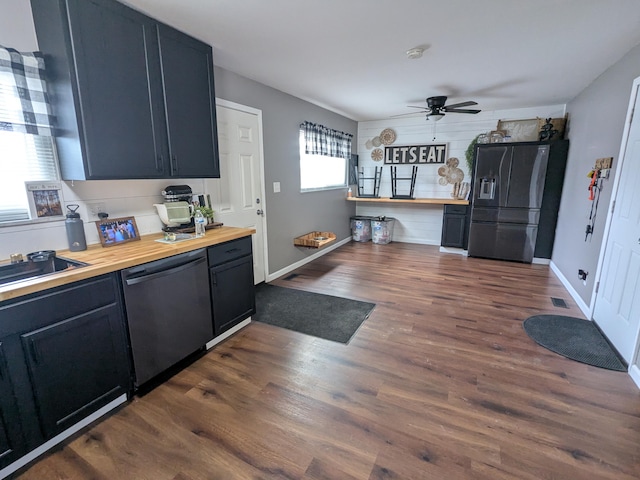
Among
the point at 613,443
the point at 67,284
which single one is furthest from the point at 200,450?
the point at 613,443

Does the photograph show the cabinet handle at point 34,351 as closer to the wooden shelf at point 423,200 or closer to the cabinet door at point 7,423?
the cabinet door at point 7,423

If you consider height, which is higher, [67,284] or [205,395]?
[67,284]

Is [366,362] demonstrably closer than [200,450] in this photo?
No

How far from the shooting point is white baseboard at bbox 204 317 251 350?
2436 mm

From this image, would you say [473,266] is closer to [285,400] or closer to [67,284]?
[285,400]

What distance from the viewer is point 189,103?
232 cm

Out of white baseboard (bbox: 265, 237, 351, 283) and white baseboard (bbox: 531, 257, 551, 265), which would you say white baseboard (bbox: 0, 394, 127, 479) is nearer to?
white baseboard (bbox: 265, 237, 351, 283)

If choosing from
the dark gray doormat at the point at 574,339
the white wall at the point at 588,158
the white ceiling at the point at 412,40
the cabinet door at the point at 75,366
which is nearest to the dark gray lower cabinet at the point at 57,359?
the cabinet door at the point at 75,366

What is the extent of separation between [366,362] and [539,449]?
41.5 inches

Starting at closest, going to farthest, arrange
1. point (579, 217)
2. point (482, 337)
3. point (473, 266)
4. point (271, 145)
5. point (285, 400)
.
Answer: point (285, 400), point (482, 337), point (579, 217), point (271, 145), point (473, 266)

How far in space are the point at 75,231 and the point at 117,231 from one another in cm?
27

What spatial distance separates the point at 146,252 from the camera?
1898mm

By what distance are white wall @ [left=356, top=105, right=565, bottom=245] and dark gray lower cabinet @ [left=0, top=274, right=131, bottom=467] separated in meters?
5.22

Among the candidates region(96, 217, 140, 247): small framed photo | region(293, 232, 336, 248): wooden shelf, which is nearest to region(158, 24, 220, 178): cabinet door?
region(96, 217, 140, 247): small framed photo
